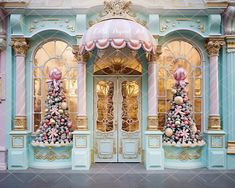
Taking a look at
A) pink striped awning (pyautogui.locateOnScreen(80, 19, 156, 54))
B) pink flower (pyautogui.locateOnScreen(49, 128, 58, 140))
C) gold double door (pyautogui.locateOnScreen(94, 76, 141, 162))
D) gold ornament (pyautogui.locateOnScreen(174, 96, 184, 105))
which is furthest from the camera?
gold double door (pyautogui.locateOnScreen(94, 76, 141, 162))

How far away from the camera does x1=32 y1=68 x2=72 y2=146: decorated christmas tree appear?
7816 mm

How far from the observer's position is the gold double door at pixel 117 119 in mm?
8461

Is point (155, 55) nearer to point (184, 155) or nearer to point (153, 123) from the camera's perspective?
point (153, 123)

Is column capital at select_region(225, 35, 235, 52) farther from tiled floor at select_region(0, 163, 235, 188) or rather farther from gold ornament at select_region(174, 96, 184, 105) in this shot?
tiled floor at select_region(0, 163, 235, 188)

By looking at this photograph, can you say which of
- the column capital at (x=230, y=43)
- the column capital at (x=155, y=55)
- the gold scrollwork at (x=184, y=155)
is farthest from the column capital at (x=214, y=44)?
the gold scrollwork at (x=184, y=155)

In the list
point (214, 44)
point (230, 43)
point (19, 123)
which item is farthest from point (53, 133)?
point (230, 43)

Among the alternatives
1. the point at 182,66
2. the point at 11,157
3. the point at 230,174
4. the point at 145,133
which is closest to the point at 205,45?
the point at 182,66

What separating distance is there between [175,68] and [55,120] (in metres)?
3.56

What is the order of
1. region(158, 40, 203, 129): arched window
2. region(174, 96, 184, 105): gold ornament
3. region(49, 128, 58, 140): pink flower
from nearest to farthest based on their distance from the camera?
region(174, 96, 184, 105): gold ornament, region(49, 128, 58, 140): pink flower, region(158, 40, 203, 129): arched window

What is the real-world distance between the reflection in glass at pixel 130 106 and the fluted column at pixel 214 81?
204 cm

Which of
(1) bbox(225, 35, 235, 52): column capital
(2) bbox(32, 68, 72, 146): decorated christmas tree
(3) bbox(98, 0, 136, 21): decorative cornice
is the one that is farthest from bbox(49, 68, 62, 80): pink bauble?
(1) bbox(225, 35, 235, 52): column capital

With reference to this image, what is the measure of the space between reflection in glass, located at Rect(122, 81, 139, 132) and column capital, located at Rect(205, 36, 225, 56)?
2229 millimetres

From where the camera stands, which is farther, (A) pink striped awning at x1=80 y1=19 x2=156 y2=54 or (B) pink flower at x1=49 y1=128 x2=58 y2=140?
(B) pink flower at x1=49 y1=128 x2=58 y2=140

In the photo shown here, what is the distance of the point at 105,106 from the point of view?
338 inches
